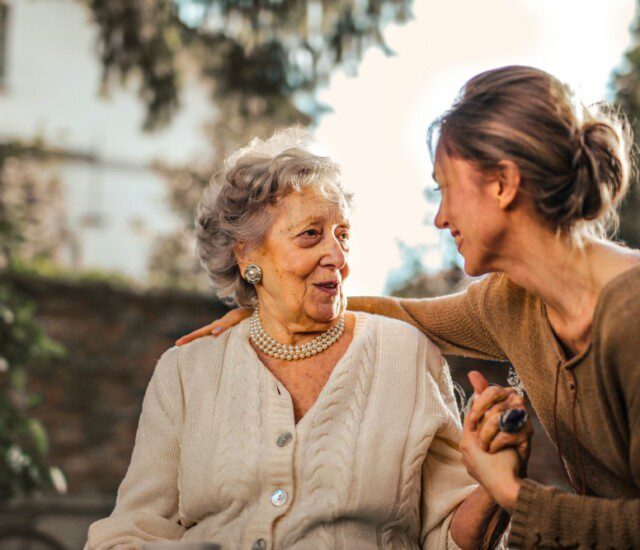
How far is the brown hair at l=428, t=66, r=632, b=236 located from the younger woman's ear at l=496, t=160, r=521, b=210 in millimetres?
13

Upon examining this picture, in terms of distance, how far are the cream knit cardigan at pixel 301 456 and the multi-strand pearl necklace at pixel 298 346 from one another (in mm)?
53

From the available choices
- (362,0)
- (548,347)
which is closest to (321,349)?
(548,347)

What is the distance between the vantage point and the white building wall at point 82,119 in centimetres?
1748

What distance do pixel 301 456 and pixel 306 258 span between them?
593 mm

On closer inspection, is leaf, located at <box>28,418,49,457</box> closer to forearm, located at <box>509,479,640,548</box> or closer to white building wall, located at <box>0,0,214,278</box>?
forearm, located at <box>509,479,640,548</box>

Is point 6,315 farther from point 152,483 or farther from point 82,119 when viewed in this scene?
point 82,119

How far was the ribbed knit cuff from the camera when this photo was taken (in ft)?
7.89

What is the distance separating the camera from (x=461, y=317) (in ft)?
10.0

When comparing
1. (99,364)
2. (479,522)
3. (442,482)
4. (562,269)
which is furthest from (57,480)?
(99,364)

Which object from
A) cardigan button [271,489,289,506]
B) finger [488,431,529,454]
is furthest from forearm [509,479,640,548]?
cardigan button [271,489,289,506]

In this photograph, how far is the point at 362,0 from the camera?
254 inches

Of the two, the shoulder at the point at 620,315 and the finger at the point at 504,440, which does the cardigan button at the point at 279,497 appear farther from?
the shoulder at the point at 620,315

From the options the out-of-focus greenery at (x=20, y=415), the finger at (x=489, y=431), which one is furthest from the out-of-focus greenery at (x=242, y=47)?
the finger at (x=489, y=431)

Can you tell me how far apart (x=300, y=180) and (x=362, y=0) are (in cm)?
367
